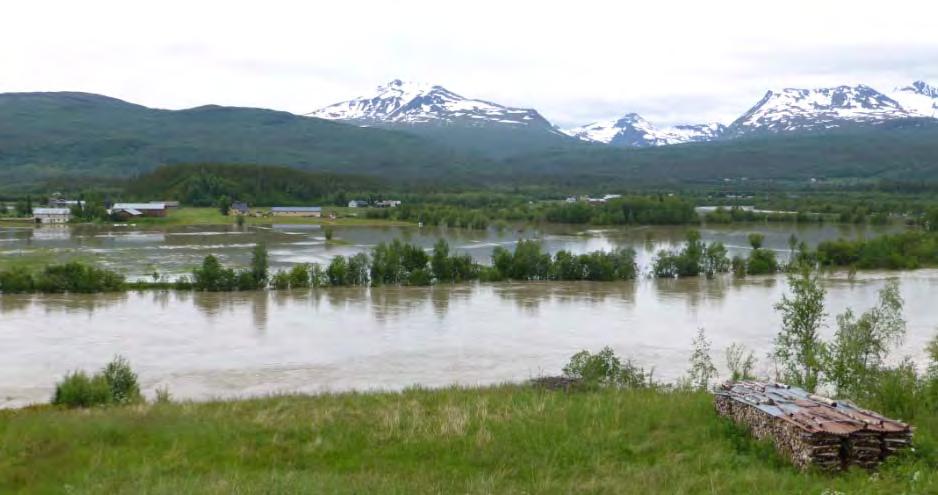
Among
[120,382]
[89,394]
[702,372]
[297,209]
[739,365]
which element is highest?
[297,209]

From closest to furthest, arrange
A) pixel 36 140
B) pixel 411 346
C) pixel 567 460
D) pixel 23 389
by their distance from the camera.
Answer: pixel 567 460 < pixel 23 389 < pixel 411 346 < pixel 36 140

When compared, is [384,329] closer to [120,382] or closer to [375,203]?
[120,382]

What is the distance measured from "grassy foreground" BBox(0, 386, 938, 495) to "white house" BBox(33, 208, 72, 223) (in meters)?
73.5

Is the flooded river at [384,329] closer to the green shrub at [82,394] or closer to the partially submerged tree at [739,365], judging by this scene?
the partially submerged tree at [739,365]

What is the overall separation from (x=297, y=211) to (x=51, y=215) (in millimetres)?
24312

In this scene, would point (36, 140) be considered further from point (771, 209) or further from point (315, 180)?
point (771, 209)

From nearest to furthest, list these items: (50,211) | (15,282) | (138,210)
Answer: (15,282)
(50,211)
(138,210)

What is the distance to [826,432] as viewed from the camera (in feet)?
30.7

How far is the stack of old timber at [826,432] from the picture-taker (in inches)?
368

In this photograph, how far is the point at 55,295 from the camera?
129ft

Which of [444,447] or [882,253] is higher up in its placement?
[882,253]

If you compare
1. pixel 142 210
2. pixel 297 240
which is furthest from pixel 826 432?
pixel 142 210

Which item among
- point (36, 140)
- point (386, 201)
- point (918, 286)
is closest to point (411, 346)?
point (918, 286)

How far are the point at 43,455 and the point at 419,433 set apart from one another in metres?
4.78
